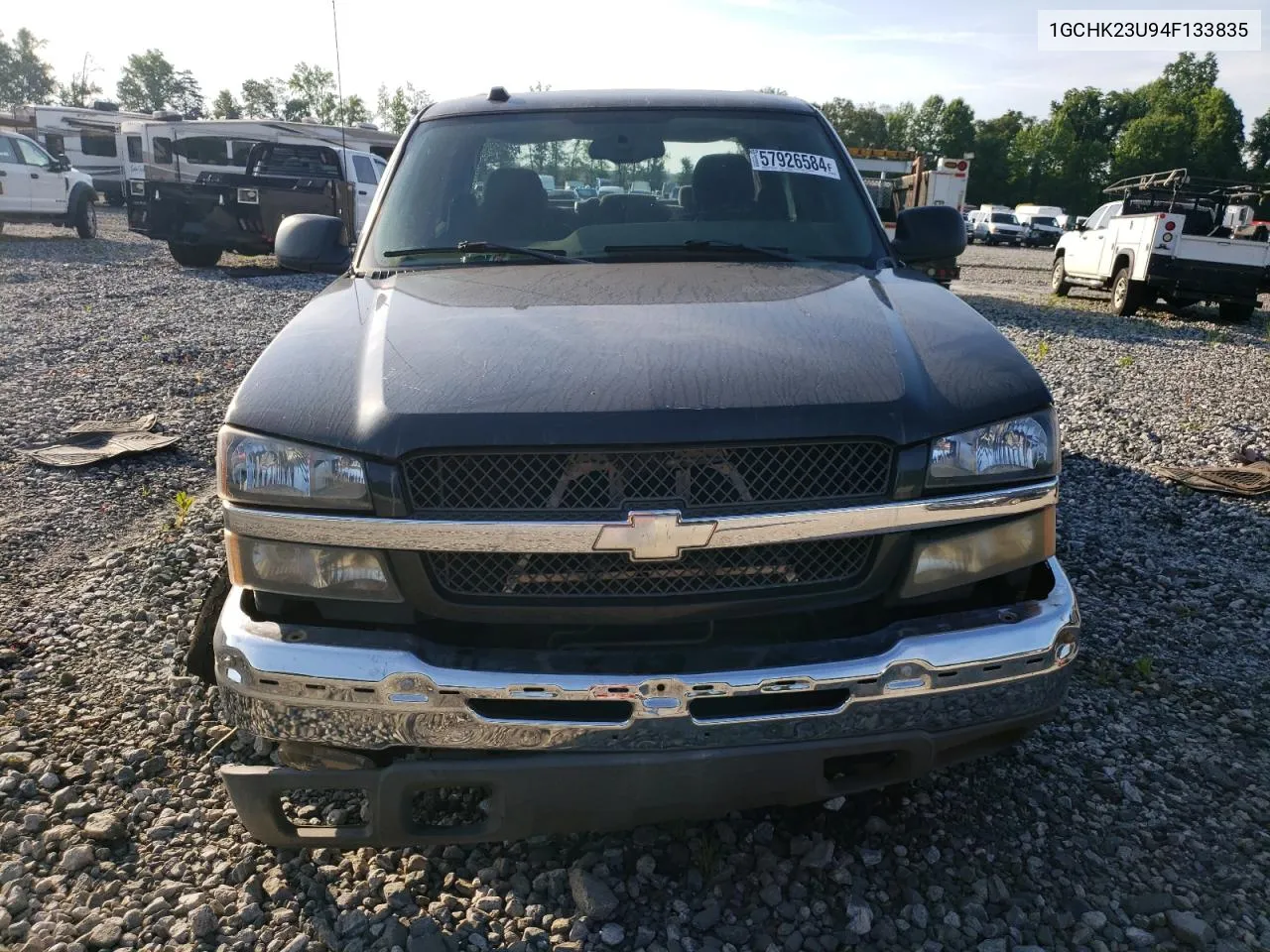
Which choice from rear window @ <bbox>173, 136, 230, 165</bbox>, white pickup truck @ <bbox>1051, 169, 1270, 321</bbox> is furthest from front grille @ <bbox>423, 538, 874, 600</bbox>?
rear window @ <bbox>173, 136, 230, 165</bbox>

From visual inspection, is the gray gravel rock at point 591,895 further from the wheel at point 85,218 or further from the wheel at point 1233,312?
the wheel at point 85,218

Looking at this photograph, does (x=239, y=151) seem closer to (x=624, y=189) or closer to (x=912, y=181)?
(x=912, y=181)

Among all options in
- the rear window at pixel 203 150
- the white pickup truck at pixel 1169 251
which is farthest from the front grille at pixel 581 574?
the rear window at pixel 203 150

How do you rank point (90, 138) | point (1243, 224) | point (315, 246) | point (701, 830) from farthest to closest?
point (90, 138)
point (1243, 224)
point (315, 246)
point (701, 830)

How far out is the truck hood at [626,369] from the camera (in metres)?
1.99

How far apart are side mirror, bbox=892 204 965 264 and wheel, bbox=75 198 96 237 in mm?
20511

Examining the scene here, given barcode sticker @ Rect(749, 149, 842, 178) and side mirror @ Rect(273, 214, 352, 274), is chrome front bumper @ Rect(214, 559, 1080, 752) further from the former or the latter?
barcode sticker @ Rect(749, 149, 842, 178)

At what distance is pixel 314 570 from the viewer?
6.75 ft

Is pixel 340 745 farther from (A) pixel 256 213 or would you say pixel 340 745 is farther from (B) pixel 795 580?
(A) pixel 256 213

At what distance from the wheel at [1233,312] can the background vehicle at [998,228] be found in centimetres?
3036

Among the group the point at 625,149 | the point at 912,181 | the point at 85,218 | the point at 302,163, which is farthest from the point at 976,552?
the point at 85,218

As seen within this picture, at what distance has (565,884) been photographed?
238 cm

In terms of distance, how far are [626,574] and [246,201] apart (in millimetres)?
13111

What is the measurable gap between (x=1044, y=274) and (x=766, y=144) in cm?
2329
